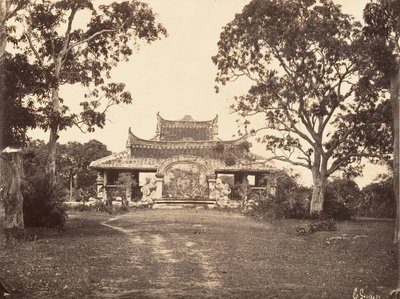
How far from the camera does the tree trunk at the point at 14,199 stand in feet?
49.1

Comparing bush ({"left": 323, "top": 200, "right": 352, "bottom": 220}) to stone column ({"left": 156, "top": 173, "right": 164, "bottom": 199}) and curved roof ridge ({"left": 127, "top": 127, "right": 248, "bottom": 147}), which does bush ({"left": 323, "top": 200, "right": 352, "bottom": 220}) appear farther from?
curved roof ridge ({"left": 127, "top": 127, "right": 248, "bottom": 147})

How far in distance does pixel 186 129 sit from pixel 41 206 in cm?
3319

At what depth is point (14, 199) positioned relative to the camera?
1519 centimetres

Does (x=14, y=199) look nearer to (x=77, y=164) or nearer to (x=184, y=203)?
(x=184, y=203)

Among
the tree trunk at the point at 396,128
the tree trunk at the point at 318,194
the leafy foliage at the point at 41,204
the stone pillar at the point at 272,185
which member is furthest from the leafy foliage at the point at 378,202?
the leafy foliage at the point at 41,204

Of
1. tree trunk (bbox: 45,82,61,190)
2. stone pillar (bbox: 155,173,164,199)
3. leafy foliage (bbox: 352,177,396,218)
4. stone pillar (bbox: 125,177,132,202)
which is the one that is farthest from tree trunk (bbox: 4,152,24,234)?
stone pillar (bbox: 155,173,164,199)

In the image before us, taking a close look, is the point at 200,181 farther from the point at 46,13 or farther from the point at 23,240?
the point at 23,240

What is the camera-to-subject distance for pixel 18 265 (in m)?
10.8

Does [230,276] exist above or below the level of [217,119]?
below

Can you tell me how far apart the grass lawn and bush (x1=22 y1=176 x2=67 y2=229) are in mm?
615

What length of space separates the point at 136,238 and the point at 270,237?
4235mm

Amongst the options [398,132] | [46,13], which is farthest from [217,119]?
[398,132]

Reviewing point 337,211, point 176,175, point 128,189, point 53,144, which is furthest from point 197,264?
point 176,175
